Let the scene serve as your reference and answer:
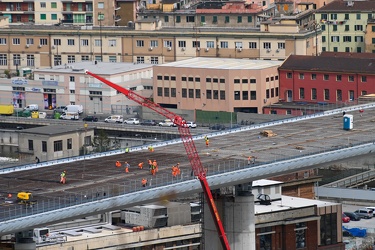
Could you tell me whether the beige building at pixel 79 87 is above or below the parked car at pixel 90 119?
above

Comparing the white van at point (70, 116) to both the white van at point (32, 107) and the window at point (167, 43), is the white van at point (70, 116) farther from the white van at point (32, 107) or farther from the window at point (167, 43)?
the window at point (167, 43)

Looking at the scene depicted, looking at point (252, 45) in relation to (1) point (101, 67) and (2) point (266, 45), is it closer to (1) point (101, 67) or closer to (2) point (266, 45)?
(2) point (266, 45)

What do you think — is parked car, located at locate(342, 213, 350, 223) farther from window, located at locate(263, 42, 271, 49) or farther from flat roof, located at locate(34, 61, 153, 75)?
window, located at locate(263, 42, 271, 49)

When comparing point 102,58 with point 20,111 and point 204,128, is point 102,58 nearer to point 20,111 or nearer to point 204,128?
point 20,111

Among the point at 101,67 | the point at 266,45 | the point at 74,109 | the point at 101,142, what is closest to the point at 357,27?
the point at 266,45

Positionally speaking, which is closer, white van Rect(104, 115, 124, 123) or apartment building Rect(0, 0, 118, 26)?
white van Rect(104, 115, 124, 123)

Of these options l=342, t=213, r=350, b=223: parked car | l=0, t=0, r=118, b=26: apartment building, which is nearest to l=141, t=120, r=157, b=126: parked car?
l=0, t=0, r=118, b=26: apartment building

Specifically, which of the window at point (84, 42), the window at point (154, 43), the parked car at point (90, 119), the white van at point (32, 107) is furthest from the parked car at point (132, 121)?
the window at point (84, 42)
